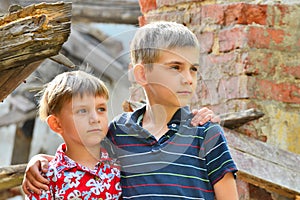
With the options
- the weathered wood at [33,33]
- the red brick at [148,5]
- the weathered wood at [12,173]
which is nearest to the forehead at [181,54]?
the weathered wood at [33,33]

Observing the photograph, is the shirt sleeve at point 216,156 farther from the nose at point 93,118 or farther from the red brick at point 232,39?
the red brick at point 232,39

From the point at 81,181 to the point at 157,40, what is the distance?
468 millimetres

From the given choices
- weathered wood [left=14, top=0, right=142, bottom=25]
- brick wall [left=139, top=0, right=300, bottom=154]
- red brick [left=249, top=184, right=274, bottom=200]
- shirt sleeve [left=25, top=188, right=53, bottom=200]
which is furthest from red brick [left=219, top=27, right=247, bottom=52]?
weathered wood [left=14, top=0, right=142, bottom=25]

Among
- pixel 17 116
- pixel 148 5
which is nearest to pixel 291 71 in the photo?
pixel 148 5

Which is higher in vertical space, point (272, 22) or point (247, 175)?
point (272, 22)

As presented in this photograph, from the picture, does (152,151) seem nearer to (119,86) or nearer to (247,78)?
(119,86)

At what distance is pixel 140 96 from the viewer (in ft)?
9.23

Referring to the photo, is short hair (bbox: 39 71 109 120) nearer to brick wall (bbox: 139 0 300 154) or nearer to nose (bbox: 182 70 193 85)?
Result: nose (bbox: 182 70 193 85)

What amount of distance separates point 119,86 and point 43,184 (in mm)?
418

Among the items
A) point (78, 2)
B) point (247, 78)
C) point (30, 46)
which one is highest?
point (30, 46)

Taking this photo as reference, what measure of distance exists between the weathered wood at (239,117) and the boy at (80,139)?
1.08 meters

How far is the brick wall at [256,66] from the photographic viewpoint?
3357 mm

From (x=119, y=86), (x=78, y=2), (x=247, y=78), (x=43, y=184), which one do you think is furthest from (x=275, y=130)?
(x=78, y=2)

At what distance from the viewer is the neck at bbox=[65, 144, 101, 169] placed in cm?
220
